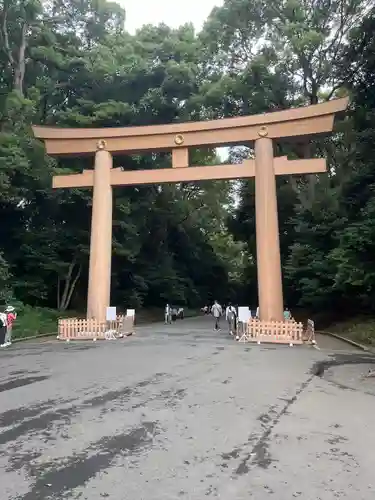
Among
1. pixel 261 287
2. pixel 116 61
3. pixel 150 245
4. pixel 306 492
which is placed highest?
pixel 116 61

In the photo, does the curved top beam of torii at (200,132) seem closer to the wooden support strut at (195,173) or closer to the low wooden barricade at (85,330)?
the wooden support strut at (195,173)

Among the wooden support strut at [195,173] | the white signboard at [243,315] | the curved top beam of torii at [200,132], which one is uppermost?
the curved top beam of torii at [200,132]

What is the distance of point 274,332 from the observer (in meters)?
14.4

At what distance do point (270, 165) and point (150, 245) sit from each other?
1457 cm

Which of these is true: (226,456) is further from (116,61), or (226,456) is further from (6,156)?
(116,61)

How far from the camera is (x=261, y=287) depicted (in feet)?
53.1

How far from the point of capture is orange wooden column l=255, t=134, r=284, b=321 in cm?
1597

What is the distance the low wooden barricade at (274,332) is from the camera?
46.3 ft

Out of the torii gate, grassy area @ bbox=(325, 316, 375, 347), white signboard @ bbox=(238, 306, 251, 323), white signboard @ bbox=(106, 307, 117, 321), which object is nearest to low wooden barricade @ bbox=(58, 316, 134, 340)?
white signboard @ bbox=(106, 307, 117, 321)

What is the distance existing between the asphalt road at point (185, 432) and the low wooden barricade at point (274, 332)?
4984 millimetres

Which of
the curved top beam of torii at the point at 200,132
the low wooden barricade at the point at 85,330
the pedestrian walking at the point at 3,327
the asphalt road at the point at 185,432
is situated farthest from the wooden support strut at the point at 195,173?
the asphalt road at the point at 185,432

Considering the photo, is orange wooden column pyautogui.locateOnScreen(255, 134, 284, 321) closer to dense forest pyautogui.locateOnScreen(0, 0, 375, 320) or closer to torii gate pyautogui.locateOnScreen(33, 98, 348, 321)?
torii gate pyautogui.locateOnScreen(33, 98, 348, 321)

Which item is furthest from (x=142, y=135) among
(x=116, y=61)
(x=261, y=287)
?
(x=116, y=61)

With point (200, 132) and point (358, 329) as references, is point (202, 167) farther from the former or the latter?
point (358, 329)
